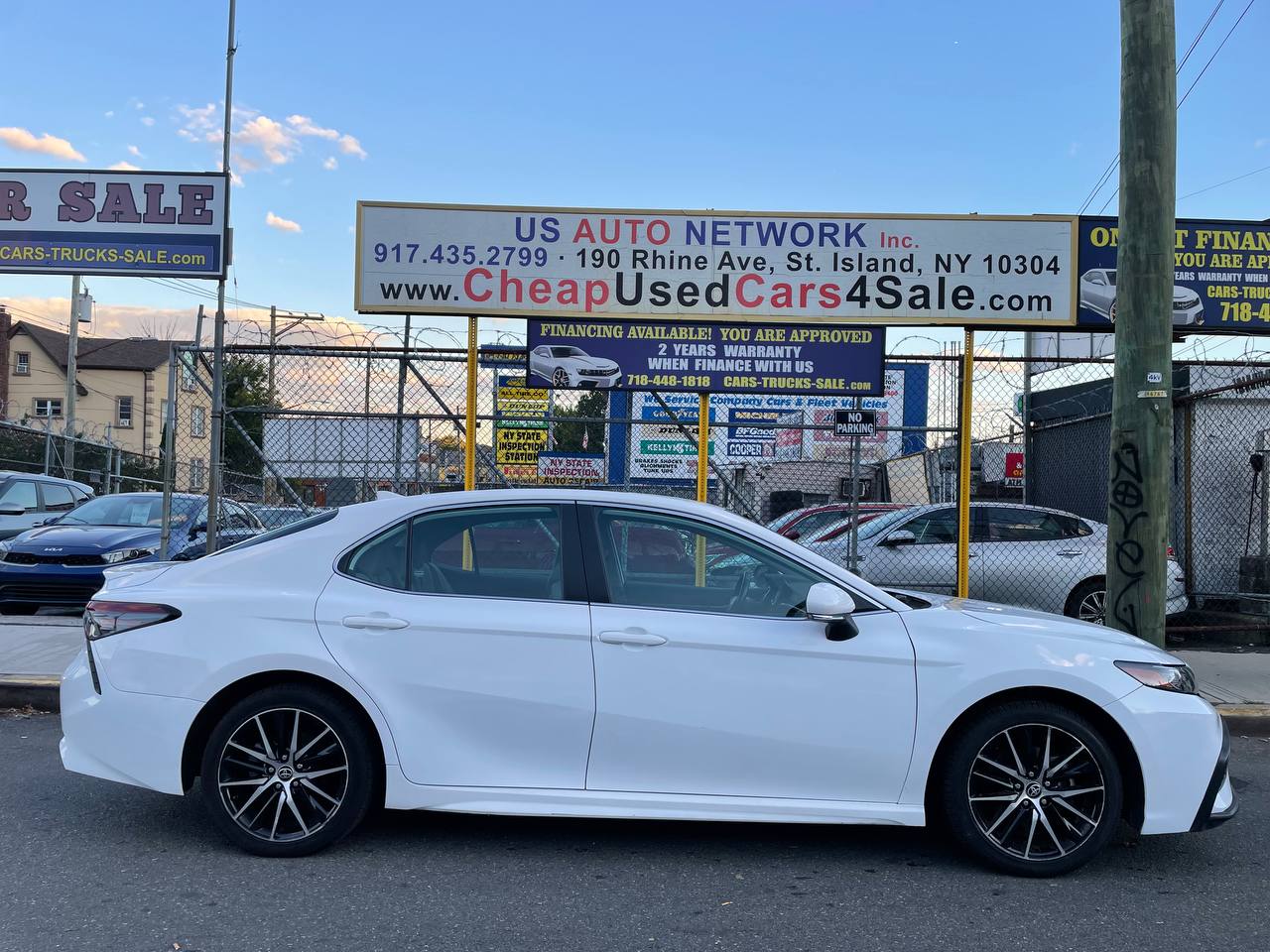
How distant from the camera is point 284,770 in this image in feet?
15.0

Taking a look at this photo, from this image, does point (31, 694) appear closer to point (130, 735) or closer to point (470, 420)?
point (130, 735)

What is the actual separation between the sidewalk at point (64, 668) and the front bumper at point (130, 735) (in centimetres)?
332

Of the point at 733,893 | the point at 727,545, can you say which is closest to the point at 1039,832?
the point at 733,893

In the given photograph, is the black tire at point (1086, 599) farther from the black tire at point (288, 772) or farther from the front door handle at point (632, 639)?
the black tire at point (288, 772)

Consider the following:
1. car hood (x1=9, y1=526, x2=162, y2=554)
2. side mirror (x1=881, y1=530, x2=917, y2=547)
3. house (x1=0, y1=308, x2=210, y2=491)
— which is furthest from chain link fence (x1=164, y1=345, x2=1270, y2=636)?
house (x1=0, y1=308, x2=210, y2=491)

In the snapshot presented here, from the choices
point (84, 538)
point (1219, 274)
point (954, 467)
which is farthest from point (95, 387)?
point (1219, 274)

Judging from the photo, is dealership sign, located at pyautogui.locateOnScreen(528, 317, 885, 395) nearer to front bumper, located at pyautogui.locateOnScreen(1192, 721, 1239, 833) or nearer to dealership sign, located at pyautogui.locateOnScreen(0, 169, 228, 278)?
dealership sign, located at pyautogui.locateOnScreen(0, 169, 228, 278)

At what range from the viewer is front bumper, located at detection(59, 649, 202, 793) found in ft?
14.9

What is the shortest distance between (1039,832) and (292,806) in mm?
3071

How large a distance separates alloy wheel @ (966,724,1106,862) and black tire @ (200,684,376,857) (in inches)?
99.7

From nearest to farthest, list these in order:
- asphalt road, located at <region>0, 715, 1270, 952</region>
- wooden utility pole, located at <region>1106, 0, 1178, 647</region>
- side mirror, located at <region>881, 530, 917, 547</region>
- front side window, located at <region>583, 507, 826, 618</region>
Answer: asphalt road, located at <region>0, 715, 1270, 952</region>, front side window, located at <region>583, 507, 826, 618</region>, wooden utility pole, located at <region>1106, 0, 1178, 647</region>, side mirror, located at <region>881, 530, 917, 547</region>

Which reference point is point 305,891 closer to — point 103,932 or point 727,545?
point 103,932

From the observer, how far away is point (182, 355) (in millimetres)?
10258

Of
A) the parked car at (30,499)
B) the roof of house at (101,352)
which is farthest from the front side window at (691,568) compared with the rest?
the roof of house at (101,352)
